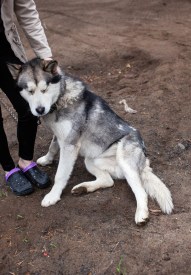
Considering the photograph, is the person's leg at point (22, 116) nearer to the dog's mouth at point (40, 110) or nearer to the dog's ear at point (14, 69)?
the dog's ear at point (14, 69)

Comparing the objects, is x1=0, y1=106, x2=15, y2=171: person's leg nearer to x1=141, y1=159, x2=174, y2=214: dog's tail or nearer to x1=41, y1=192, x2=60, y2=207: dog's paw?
x1=41, y1=192, x2=60, y2=207: dog's paw

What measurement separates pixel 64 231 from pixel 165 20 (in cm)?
645

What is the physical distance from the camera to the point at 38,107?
3.47m

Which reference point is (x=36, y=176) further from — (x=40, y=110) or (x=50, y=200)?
(x=40, y=110)

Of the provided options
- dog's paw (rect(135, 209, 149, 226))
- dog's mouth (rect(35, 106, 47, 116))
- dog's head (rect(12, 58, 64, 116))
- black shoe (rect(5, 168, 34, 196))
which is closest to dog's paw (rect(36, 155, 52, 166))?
black shoe (rect(5, 168, 34, 196))

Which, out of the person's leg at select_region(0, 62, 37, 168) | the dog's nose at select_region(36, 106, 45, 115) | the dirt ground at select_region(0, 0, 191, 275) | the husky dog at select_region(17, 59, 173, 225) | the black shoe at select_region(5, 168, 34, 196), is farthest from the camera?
the black shoe at select_region(5, 168, 34, 196)

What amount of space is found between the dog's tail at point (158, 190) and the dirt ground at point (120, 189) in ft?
0.27

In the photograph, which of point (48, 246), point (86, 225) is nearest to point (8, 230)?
point (48, 246)

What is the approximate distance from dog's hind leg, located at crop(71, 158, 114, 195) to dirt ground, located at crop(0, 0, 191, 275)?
0.07 meters

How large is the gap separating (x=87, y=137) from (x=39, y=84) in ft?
2.58

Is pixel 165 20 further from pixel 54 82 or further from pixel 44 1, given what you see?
pixel 54 82

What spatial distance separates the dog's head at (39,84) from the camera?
11.5ft

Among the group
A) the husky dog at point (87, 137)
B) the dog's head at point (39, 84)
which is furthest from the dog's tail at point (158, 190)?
the dog's head at point (39, 84)

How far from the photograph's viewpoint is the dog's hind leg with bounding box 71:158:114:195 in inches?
155
